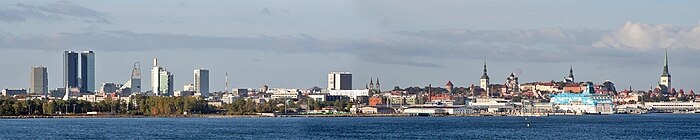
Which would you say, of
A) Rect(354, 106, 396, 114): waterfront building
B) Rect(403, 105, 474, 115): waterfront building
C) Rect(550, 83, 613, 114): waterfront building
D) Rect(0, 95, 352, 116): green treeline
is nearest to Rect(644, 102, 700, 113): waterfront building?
Rect(550, 83, 613, 114): waterfront building

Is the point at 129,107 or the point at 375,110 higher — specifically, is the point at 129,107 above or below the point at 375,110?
above

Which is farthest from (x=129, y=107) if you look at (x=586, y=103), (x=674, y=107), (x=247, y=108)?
(x=674, y=107)

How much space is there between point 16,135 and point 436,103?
345 feet

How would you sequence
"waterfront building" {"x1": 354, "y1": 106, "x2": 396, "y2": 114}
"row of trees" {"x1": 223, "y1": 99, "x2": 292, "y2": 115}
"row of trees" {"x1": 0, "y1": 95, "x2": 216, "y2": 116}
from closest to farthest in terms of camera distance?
"row of trees" {"x1": 0, "y1": 95, "x2": 216, "y2": 116} < "row of trees" {"x1": 223, "y1": 99, "x2": 292, "y2": 115} < "waterfront building" {"x1": 354, "y1": 106, "x2": 396, "y2": 114}

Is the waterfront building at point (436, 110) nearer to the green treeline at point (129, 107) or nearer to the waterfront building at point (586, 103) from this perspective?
the waterfront building at point (586, 103)

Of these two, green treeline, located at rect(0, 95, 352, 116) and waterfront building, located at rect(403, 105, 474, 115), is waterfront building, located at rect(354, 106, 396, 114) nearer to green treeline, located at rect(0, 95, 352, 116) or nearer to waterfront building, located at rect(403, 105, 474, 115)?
waterfront building, located at rect(403, 105, 474, 115)

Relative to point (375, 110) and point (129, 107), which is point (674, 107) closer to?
point (375, 110)

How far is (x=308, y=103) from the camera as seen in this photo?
157 metres

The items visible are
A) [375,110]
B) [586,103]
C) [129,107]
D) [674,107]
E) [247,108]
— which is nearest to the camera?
[129,107]

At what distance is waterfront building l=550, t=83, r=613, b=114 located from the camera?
158m

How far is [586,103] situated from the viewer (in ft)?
522

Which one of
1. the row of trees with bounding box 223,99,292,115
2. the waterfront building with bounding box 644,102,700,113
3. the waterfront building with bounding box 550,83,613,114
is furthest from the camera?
the waterfront building with bounding box 644,102,700,113

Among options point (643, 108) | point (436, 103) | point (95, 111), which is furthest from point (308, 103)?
point (643, 108)

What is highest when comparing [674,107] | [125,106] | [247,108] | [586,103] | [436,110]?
[586,103]
